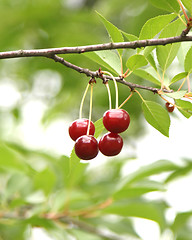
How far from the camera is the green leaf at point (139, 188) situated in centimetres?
244

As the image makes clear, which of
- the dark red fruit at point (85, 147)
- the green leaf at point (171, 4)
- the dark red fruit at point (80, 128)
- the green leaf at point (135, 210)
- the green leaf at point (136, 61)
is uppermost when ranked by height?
the green leaf at point (171, 4)

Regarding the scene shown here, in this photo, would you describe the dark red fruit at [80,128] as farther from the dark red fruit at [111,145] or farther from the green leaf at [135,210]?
the green leaf at [135,210]

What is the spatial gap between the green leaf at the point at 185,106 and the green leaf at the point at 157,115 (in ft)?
0.21

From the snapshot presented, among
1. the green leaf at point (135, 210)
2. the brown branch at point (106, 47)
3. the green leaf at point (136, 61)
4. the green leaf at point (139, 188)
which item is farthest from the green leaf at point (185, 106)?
the green leaf at point (135, 210)

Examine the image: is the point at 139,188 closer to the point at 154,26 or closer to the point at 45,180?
the point at 45,180

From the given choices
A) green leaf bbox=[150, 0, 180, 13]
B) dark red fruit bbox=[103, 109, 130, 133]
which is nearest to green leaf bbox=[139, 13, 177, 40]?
green leaf bbox=[150, 0, 180, 13]

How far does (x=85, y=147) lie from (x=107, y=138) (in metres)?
0.12

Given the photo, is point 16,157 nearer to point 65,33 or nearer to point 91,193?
point 91,193

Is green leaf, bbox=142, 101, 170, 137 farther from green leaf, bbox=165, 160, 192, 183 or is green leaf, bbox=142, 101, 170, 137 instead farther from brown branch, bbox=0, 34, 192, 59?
green leaf, bbox=165, 160, 192, 183

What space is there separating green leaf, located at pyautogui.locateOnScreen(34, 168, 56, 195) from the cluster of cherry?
98 cm

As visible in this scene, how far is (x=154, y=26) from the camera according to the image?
1552 mm

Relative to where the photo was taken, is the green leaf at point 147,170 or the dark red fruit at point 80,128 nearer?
the dark red fruit at point 80,128

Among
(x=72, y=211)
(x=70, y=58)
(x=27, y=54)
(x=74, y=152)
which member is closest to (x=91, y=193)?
(x=72, y=211)

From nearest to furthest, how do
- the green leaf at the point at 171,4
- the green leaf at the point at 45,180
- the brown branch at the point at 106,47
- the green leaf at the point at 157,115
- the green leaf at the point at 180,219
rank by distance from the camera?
the brown branch at the point at 106,47 < the green leaf at the point at 171,4 < the green leaf at the point at 157,115 < the green leaf at the point at 45,180 < the green leaf at the point at 180,219
